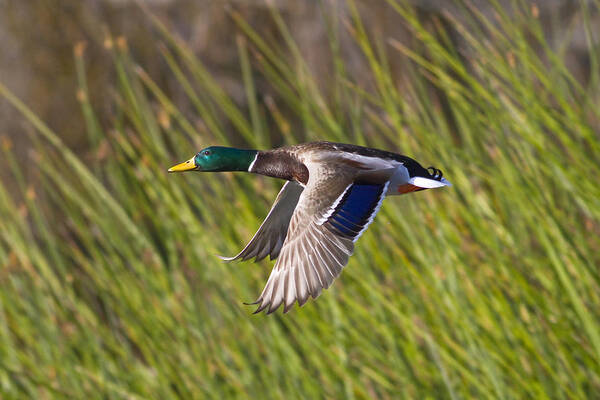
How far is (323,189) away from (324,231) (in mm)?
57

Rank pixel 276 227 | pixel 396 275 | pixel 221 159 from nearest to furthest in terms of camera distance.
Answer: pixel 221 159 < pixel 276 227 < pixel 396 275

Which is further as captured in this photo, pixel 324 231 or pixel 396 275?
pixel 396 275

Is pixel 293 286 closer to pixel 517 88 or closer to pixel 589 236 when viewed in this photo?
pixel 517 88

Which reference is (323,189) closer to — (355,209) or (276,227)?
(355,209)

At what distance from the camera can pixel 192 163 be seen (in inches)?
27.0

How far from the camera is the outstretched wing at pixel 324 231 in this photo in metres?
0.68

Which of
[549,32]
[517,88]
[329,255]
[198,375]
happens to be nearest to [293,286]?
[329,255]

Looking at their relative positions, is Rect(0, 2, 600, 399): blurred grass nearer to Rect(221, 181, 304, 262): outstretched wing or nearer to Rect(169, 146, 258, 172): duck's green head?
Rect(221, 181, 304, 262): outstretched wing

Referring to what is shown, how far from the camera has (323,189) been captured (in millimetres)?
678

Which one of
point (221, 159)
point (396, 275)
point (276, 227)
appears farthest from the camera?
point (396, 275)

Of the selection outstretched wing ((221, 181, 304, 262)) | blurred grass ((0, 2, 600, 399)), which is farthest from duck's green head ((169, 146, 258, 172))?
blurred grass ((0, 2, 600, 399))

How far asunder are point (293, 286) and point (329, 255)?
4 cm

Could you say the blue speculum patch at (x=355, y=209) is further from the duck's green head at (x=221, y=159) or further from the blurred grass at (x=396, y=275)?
the blurred grass at (x=396, y=275)

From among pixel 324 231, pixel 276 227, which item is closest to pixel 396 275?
pixel 276 227
